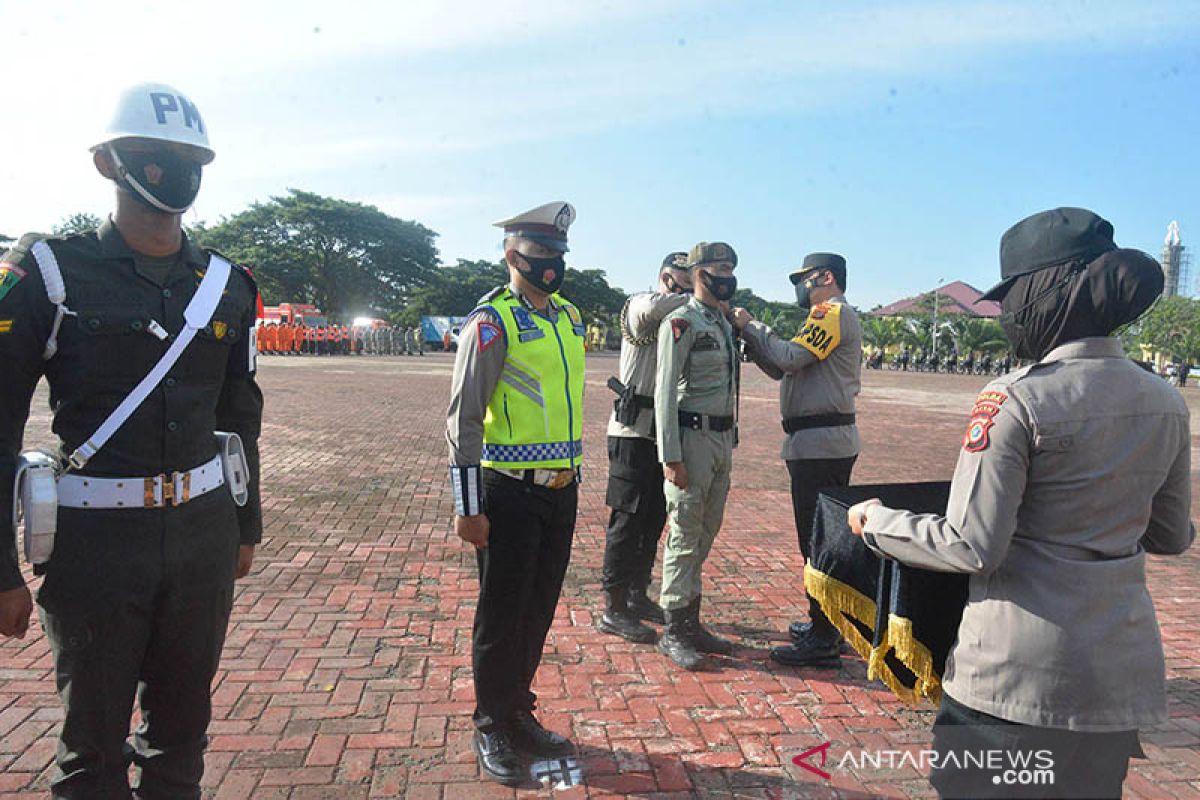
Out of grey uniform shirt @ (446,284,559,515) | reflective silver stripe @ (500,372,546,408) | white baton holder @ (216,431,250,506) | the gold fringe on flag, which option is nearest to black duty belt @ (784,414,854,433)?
the gold fringe on flag

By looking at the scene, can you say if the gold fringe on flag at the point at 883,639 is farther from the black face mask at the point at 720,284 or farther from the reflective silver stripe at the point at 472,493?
the black face mask at the point at 720,284

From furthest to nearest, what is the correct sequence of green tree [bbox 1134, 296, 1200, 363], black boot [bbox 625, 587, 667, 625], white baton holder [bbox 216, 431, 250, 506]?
green tree [bbox 1134, 296, 1200, 363]
black boot [bbox 625, 587, 667, 625]
white baton holder [bbox 216, 431, 250, 506]

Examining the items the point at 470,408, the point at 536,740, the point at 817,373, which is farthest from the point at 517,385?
the point at 817,373

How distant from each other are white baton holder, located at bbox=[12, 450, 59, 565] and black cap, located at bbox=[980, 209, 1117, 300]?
2395 mm

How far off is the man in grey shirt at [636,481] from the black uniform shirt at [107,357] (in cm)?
248

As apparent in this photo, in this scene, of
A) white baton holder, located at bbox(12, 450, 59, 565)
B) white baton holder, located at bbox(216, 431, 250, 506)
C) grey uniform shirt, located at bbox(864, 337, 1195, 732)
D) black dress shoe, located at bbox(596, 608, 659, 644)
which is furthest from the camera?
black dress shoe, located at bbox(596, 608, 659, 644)

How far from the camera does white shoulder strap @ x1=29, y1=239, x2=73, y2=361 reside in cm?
195

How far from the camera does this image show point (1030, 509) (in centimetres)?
178

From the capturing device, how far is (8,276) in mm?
1918

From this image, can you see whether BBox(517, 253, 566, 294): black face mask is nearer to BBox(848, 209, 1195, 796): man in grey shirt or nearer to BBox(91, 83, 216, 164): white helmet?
BBox(91, 83, 216, 164): white helmet

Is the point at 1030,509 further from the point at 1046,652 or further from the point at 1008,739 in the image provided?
the point at 1008,739

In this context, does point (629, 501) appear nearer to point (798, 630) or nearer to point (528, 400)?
point (798, 630)

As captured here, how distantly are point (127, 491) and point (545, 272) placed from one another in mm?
1603

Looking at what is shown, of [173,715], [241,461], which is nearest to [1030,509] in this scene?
[241,461]
